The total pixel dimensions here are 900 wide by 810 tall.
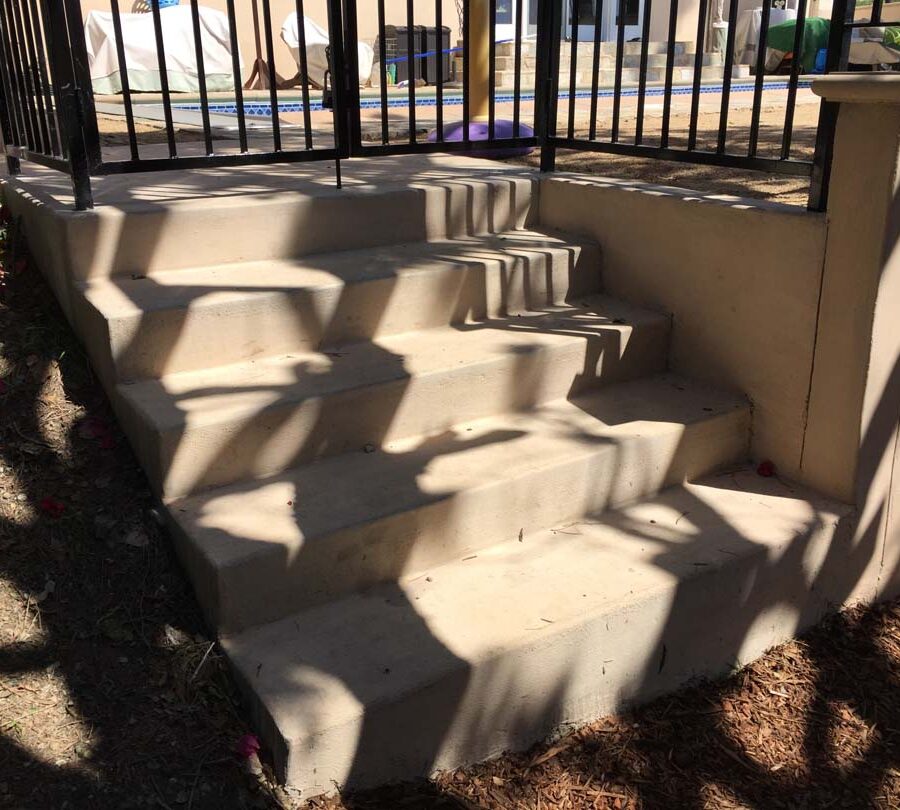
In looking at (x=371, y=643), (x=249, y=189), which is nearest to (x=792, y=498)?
(x=371, y=643)

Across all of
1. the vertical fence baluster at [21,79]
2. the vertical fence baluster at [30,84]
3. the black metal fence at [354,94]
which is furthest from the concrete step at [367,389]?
the vertical fence baluster at [21,79]

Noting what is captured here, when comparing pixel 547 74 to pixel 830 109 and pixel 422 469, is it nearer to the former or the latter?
pixel 830 109

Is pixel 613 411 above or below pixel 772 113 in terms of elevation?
below

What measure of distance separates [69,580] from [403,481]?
99 centimetres

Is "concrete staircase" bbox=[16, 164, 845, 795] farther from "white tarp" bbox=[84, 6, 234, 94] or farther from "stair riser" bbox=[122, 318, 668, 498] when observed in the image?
"white tarp" bbox=[84, 6, 234, 94]

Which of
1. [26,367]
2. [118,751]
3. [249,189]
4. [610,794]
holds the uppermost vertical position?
[249,189]

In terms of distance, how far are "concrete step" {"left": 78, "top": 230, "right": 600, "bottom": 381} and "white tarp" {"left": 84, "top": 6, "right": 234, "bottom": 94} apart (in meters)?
Answer: 10.4

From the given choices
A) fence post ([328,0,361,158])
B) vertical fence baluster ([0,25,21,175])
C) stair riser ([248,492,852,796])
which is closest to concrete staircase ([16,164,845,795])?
stair riser ([248,492,852,796])

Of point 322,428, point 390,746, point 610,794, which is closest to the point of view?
point 390,746

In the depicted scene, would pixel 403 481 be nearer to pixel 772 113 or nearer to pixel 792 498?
pixel 792 498

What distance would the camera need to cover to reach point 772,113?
25.7ft

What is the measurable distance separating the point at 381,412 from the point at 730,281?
1.39 meters

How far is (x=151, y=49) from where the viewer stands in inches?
504

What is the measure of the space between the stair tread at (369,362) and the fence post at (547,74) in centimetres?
88
